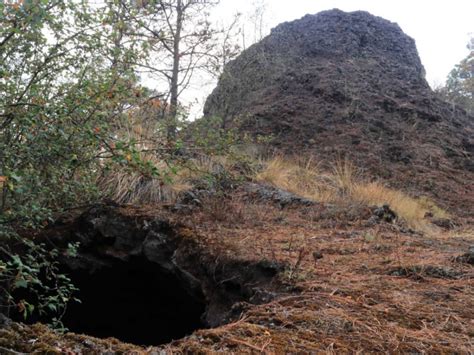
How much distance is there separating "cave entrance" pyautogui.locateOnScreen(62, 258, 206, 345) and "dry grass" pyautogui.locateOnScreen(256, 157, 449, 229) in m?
2.82

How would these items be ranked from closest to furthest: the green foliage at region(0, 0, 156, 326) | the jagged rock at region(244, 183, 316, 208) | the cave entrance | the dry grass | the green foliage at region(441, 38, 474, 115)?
the green foliage at region(0, 0, 156, 326) → the cave entrance → the jagged rock at region(244, 183, 316, 208) → the dry grass → the green foliage at region(441, 38, 474, 115)

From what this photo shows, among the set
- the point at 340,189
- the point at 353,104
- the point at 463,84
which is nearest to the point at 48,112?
the point at 340,189

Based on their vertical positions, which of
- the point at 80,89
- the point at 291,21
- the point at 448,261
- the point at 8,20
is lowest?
the point at 448,261

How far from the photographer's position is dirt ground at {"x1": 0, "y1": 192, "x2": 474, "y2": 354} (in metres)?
2.07

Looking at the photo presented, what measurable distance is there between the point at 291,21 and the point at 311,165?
801cm

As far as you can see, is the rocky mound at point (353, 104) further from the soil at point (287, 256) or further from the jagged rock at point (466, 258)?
the jagged rock at point (466, 258)

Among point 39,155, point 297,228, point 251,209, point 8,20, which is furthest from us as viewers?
point 251,209

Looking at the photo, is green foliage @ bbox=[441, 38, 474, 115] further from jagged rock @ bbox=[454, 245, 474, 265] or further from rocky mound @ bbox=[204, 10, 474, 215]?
jagged rock @ bbox=[454, 245, 474, 265]

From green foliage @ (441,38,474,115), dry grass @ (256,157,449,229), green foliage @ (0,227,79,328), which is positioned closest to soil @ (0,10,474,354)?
green foliage @ (0,227,79,328)

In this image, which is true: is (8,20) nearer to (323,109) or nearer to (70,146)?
(70,146)

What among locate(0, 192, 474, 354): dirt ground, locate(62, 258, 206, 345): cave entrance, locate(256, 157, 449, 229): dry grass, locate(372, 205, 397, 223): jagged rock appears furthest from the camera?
locate(256, 157, 449, 229): dry grass

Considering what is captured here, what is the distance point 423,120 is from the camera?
1168cm

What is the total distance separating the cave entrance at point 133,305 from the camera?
4.78m

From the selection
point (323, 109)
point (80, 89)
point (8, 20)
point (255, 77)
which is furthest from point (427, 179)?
point (8, 20)
